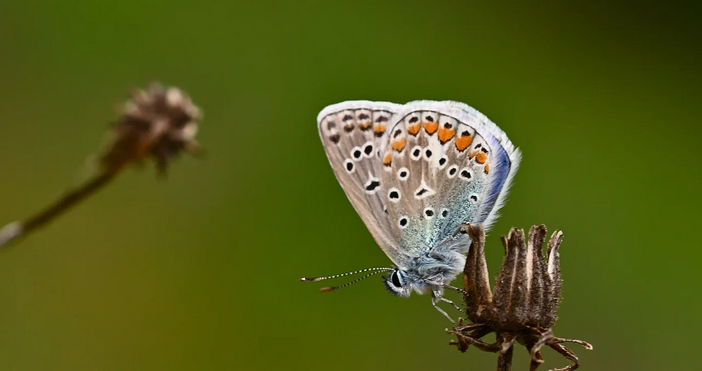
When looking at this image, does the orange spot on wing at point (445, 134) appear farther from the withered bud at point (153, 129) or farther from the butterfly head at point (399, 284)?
the withered bud at point (153, 129)

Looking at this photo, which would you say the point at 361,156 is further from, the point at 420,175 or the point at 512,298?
the point at 512,298

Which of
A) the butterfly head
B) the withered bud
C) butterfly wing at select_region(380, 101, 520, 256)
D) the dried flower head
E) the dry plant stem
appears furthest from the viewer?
the butterfly head

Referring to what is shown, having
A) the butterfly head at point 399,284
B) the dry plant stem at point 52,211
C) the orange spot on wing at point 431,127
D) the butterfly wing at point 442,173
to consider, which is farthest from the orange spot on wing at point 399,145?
the dry plant stem at point 52,211

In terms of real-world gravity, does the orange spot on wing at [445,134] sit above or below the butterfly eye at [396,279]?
above

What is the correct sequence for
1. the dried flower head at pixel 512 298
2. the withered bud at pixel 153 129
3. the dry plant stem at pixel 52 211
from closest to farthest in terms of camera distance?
the dry plant stem at pixel 52 211 < the withered bud at pixel 153 129 < the dried flower head at pixel 512 298

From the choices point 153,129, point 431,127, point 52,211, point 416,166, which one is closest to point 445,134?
point 431,127

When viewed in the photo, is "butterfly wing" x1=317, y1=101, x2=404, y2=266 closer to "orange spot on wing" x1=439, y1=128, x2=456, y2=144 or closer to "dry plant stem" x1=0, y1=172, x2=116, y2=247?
"orange spot on wing" x1=439, y1=128, x2=456, y2=144

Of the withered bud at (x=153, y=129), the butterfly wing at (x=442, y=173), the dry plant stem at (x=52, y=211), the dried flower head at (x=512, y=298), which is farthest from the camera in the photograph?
the butterfly wing at (x=442, y=173)

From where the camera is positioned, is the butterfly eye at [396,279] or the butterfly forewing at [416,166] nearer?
the butterfly forewing at [416,166]

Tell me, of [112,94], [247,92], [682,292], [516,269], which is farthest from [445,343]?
[516,269]

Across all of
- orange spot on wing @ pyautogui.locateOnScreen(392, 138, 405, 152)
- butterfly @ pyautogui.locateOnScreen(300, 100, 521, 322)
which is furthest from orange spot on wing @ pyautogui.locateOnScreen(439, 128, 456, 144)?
orange spot on wing @ pyautogui.locateOnScreen(392, 138, 405, 152)

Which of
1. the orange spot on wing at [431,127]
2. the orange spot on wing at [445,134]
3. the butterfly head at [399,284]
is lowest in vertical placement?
the butterfly head at [399,284]
